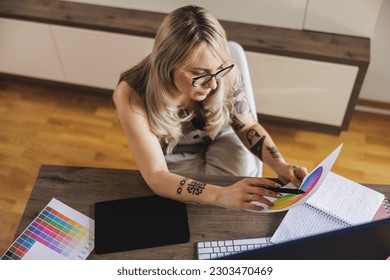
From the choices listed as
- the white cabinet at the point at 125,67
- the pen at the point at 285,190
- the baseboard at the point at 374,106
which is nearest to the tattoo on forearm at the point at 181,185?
the pen at the point at 285,190

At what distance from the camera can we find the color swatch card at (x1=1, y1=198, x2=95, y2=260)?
1089mm

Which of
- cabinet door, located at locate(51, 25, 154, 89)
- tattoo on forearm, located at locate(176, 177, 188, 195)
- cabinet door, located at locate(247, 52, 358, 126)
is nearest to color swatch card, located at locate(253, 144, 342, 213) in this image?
tattoo on forearm, located at locate(176, 177, 188, 195)

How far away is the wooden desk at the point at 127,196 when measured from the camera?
110cm

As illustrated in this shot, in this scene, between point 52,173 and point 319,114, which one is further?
point 319,114

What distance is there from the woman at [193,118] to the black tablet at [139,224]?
0.15 feet

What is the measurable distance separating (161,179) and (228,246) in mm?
278

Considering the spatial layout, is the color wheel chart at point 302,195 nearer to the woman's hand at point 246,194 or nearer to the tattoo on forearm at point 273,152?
the woman's hand at point 246,194

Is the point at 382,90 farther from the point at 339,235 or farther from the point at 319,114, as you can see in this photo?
the point at 339,235

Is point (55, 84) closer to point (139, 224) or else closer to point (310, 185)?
point (139, 224)

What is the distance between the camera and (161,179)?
1.20 metres

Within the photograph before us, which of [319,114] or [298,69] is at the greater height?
[298,69]

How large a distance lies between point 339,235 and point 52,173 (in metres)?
0.92
